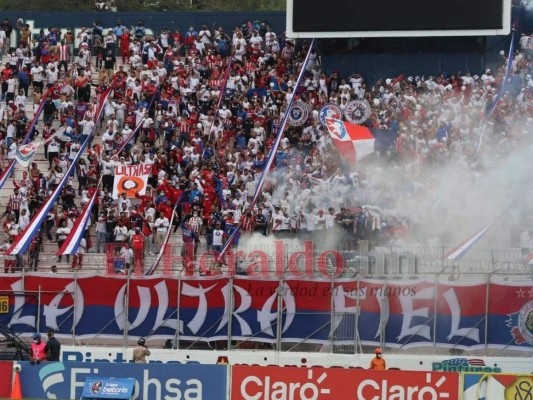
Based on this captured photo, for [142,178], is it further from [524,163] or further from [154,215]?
[524,163]

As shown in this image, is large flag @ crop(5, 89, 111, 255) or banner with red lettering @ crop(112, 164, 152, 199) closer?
large flag @ crop(5, 89, 111, 255)

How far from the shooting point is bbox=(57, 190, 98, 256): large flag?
34784mm

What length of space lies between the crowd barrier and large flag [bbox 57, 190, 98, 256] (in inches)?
292

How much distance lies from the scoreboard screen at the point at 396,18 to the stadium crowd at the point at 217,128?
1307mm

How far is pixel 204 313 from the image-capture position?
33.2 meters

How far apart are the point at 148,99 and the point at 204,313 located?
45.1 feet

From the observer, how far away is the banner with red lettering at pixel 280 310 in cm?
3222

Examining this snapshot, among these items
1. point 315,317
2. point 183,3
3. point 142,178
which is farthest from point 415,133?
point 183,3

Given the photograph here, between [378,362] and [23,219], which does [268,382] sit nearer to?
[378,362]

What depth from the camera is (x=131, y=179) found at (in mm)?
41312

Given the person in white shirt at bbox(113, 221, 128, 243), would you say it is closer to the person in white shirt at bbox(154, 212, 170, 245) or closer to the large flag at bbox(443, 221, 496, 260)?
the person in white shirt at bbox(154, 212, 170, 245)

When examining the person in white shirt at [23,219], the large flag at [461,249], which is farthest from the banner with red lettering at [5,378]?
the person in white shirt at [23,219]

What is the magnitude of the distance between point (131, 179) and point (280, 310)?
32.5ft

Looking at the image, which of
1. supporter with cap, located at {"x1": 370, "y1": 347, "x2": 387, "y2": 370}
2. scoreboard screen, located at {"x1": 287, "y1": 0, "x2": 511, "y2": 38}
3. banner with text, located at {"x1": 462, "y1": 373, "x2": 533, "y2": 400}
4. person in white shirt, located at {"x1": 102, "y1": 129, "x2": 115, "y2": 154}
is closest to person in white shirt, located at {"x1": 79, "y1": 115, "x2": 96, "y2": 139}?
person in white shirt, located at {"x1": 102, "y1": 129, "x2": 115, "y2": 154}
